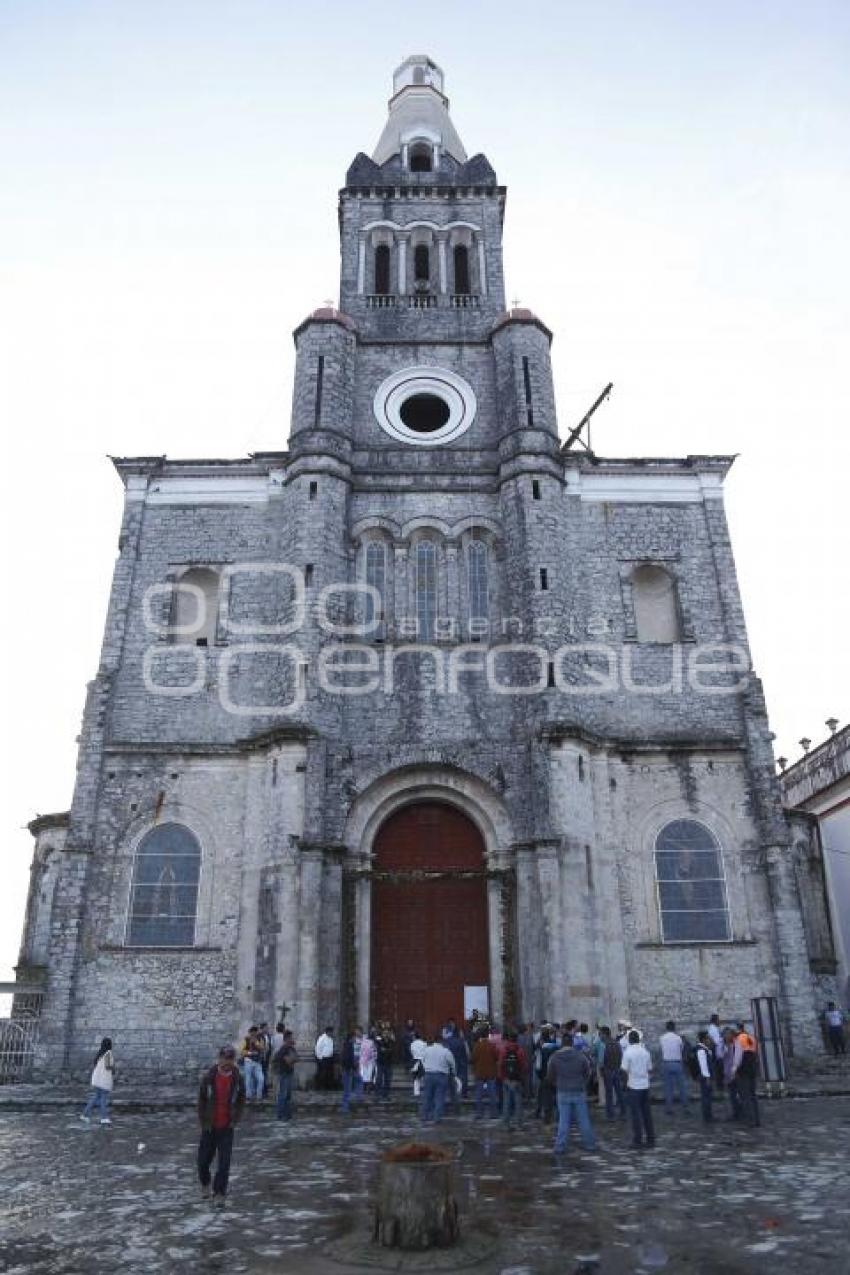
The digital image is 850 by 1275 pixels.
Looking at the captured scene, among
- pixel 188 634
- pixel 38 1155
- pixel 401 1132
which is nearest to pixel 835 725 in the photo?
pixel 188 634

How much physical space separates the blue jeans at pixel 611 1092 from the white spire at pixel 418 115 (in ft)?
101

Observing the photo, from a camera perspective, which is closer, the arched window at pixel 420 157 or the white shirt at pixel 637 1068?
the white shirt at pixel 637 1068

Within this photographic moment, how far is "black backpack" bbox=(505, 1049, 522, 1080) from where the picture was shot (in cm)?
1410

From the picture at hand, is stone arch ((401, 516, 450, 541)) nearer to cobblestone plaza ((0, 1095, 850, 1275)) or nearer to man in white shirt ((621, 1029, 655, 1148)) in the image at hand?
cobblestone plaza ((0, 1095, 850, 1275))

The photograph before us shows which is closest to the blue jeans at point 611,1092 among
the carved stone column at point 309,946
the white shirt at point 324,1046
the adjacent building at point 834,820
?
the white shirt at point 324,1046

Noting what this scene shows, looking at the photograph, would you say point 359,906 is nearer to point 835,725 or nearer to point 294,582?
point 294,582

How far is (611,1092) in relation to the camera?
1517 cm

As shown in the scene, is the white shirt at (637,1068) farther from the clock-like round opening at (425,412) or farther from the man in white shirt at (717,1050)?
the clock-like round opening at (425,412)

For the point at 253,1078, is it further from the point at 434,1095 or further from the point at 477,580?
the point at 477,580

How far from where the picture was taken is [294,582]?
75.8 feet

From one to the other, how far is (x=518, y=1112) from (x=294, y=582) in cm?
1317

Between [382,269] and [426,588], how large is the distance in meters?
12.6

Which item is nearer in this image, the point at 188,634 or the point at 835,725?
the point at 188,634

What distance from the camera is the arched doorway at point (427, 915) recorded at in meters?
20.6
